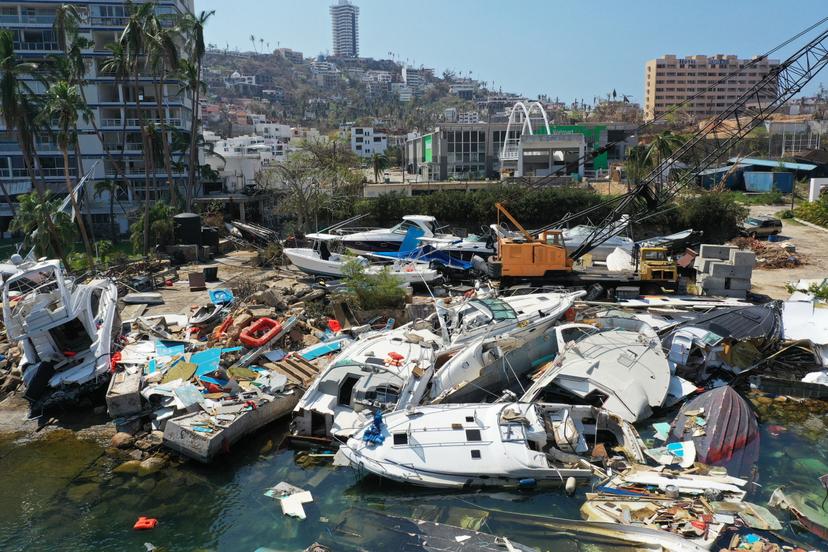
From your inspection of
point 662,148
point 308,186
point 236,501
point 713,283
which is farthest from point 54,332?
point 662,148

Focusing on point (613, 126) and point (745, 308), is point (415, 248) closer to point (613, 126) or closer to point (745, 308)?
point (745, 308)

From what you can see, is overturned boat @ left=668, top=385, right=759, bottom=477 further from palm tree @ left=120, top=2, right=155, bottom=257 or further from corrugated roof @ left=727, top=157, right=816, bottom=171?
corrugated roof @ left=727, top=157, right=816, bottom=171

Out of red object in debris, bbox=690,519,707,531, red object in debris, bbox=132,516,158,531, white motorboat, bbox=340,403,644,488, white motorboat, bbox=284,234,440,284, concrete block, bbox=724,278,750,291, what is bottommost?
red object in debris, bbox=132,516,158,531

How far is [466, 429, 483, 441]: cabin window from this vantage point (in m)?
12.0

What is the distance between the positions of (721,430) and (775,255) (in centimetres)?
1786

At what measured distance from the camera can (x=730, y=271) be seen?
21.6 meters

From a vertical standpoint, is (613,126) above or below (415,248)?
above

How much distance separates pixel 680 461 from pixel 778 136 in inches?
2956

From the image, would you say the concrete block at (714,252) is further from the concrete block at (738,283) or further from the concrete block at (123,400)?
the concrete block at (123,400)

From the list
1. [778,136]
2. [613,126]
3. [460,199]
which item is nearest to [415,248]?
[460,199]

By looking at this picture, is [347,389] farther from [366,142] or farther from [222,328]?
[366,142]

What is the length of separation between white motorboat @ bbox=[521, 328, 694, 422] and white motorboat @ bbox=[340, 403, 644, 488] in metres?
1.06

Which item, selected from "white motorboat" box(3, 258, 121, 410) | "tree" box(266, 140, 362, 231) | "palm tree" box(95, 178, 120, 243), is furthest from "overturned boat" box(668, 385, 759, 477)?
"palm tree" box(95, 178, 120, 243)

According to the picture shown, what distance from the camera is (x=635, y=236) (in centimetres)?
3741
